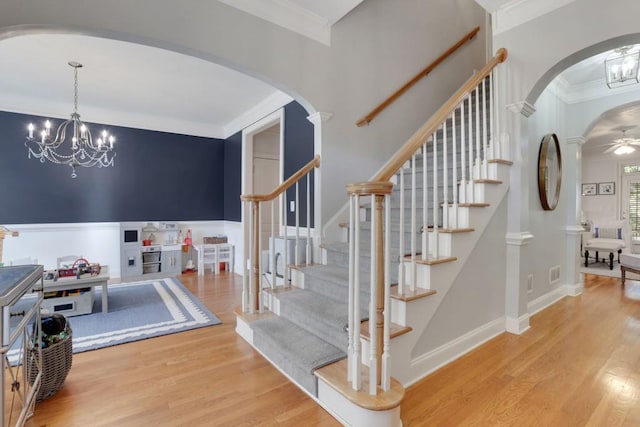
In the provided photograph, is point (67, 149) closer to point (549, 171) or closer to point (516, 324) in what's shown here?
point (516, 324)

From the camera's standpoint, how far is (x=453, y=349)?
93.3 inches

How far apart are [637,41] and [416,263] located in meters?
2.48

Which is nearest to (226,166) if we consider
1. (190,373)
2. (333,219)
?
(333,219)

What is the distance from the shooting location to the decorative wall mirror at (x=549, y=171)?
131 inches

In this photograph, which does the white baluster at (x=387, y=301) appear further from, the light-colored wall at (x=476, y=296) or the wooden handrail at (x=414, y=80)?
the wooden handrail at (x=414, y=80)

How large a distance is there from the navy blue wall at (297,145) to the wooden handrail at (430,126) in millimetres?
1523

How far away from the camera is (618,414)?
1765 millimetres

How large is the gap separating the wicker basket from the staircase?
1.23m

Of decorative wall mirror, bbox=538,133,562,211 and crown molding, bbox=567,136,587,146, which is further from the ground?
crown molding, bbox=567,136,587,146

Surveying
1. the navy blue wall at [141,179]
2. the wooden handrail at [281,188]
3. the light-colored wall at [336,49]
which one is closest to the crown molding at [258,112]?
the navy blue wall at [141,179]

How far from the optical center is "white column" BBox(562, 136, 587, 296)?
411cm

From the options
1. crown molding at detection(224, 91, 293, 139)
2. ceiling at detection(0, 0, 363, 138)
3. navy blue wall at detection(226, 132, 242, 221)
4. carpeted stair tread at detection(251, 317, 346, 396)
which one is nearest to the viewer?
carpeted stair tread at detection(251, 317, 346, 396)

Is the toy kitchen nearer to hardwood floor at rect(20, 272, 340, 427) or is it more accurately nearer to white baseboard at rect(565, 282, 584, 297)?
hardwood floor at rect(20, 272, 340, 427)

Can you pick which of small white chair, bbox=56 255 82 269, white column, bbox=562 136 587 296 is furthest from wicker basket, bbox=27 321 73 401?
white column, bbox=562 136 587 296
